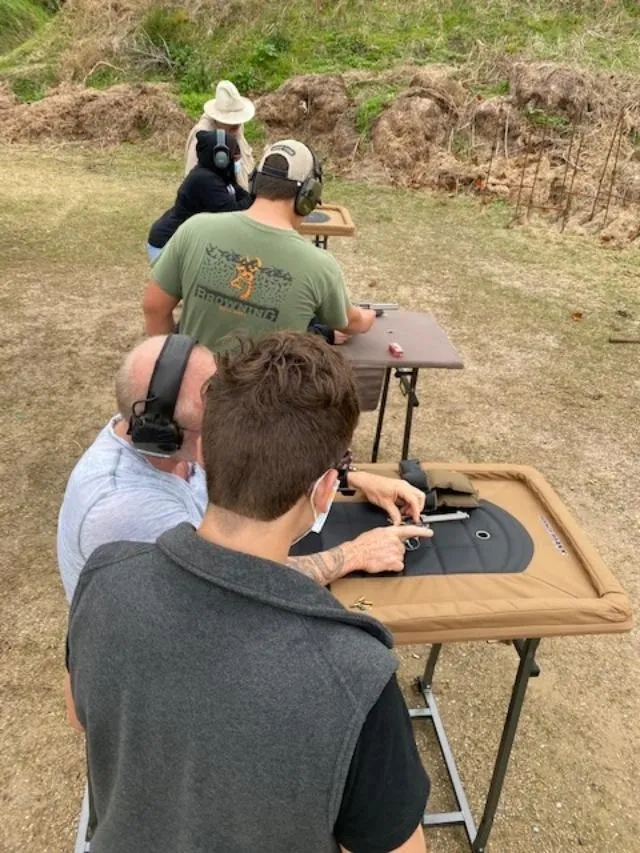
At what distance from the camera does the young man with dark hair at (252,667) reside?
0.90 m

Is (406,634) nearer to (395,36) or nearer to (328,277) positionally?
(328,277)

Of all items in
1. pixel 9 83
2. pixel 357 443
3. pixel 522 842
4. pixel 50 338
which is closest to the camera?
pixel 522 842

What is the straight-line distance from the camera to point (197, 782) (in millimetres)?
957

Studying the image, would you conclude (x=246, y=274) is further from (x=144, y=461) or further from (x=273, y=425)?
(x=273, y=425)

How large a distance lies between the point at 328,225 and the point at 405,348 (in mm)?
2177

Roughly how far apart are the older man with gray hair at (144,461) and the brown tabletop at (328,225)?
155 inches

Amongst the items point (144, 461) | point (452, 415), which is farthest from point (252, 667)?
point (452, 415)

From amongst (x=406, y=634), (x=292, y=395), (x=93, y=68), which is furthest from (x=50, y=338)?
(x=93, y=68)

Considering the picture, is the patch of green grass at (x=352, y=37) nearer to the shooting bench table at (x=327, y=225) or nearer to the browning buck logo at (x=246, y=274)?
the shooting bench table at (x=327, y=225)

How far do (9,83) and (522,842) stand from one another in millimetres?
14941

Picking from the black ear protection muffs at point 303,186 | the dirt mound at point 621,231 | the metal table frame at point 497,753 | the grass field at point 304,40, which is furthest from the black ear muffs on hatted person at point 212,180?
the grass field at point 304,40

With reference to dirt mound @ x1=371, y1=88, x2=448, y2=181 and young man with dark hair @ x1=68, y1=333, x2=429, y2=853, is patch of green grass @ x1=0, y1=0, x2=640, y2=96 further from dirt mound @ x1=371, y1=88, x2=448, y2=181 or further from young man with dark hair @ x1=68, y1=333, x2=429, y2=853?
young man with dark hair @ x1=68, y1=333, x2=429, y2=853

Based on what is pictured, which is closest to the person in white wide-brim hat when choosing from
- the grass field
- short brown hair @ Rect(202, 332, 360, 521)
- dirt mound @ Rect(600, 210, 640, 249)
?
short brown hair @ Rect(202, 332, 360, 521)

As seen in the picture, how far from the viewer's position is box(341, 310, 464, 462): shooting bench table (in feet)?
11.4
